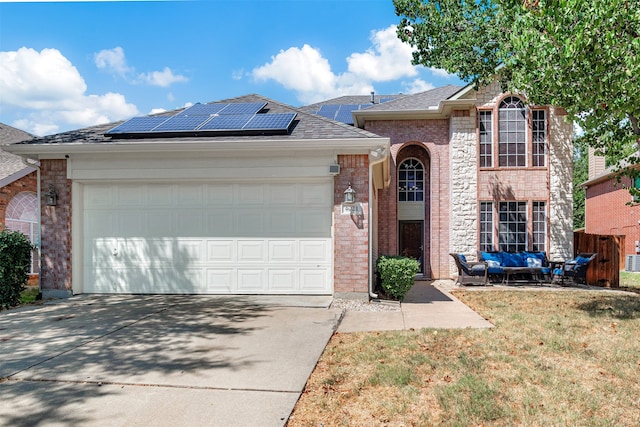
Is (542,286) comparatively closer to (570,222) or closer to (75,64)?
(570,222)

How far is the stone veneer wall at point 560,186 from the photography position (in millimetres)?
13734

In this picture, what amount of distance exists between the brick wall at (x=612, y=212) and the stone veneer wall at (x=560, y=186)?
8.09 metres

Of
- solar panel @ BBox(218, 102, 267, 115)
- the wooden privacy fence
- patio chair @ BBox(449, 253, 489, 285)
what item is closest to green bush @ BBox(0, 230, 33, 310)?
solar panel @ BBox(218, 102, 267, 115)

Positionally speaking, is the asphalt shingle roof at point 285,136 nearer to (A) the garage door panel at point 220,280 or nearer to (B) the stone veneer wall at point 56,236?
(B) the stone veneer wall at point 56,236

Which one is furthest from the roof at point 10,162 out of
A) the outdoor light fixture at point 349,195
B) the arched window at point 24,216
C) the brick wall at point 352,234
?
the outdoor light fixture at point 349,195

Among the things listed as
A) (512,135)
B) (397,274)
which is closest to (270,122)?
(397,274)

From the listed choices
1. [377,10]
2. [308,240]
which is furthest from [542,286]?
A: [377,10]

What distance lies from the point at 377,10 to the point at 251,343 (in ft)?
36.3

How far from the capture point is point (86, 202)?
919 cm

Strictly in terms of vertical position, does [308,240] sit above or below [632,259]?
above

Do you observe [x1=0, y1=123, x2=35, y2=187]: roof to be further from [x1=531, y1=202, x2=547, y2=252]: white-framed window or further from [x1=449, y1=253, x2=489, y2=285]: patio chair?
[x1=531, y1=202, x2=547, y2=252]: white-framed window

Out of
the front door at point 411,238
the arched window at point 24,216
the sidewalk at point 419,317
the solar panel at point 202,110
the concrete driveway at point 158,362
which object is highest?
the solar panel at point 202,110

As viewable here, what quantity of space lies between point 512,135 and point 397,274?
8390 millimetres

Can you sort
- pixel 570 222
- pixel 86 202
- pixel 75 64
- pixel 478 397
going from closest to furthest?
pixel 478 397 → pixel 86 202 → pixel 75 64 → pixel 570 222
